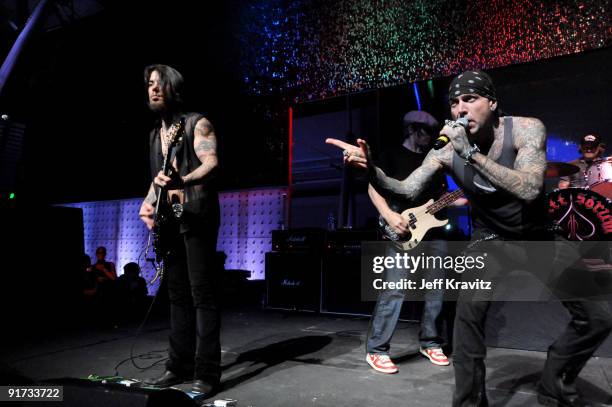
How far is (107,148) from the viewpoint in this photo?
9234 millimetres

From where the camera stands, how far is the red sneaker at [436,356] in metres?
2.92

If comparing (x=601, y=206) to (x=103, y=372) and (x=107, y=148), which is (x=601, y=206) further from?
(x=107, y=148)

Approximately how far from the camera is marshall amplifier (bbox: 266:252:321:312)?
5.30 metres

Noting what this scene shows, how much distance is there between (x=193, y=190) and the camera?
2482 mm

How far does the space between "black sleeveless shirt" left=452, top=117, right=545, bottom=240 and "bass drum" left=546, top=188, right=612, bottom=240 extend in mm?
1810

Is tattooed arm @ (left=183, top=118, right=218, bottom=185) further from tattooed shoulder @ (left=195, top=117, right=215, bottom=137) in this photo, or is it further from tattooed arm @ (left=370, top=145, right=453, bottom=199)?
tattooed arm @ (left=370, top=145, right=453, bottom=199)

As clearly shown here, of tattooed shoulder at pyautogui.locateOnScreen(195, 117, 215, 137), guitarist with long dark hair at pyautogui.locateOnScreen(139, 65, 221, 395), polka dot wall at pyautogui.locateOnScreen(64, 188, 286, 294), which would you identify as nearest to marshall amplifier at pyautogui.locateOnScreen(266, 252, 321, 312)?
polka dot wall at pyautogui.locateOnScreen(64, 188, 286, 294)

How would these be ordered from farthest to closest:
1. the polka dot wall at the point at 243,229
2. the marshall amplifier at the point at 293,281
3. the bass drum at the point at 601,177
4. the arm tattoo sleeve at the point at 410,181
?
the polka dot wall at the point at 243,229
the marshall amplifier at the point at 293,281
the bass drum at the point at 601,177
the arm tattoo sleeve at the point at 410,181

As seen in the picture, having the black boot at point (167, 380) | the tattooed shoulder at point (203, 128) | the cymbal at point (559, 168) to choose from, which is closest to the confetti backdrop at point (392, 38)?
the cymbal at point (559, 168)

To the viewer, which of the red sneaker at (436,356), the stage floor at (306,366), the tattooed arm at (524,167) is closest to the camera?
the tattooed arm at (524,167)

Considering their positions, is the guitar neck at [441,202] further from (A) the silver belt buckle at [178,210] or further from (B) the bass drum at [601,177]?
(B) the bass drum at [601,177]

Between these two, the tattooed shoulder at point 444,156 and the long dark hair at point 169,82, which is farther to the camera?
the long dark hair at point 169,82

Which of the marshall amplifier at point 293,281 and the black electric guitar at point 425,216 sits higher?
the black electric guitar at point 425,216

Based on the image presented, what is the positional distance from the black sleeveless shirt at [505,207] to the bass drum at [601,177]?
3.20 metres
